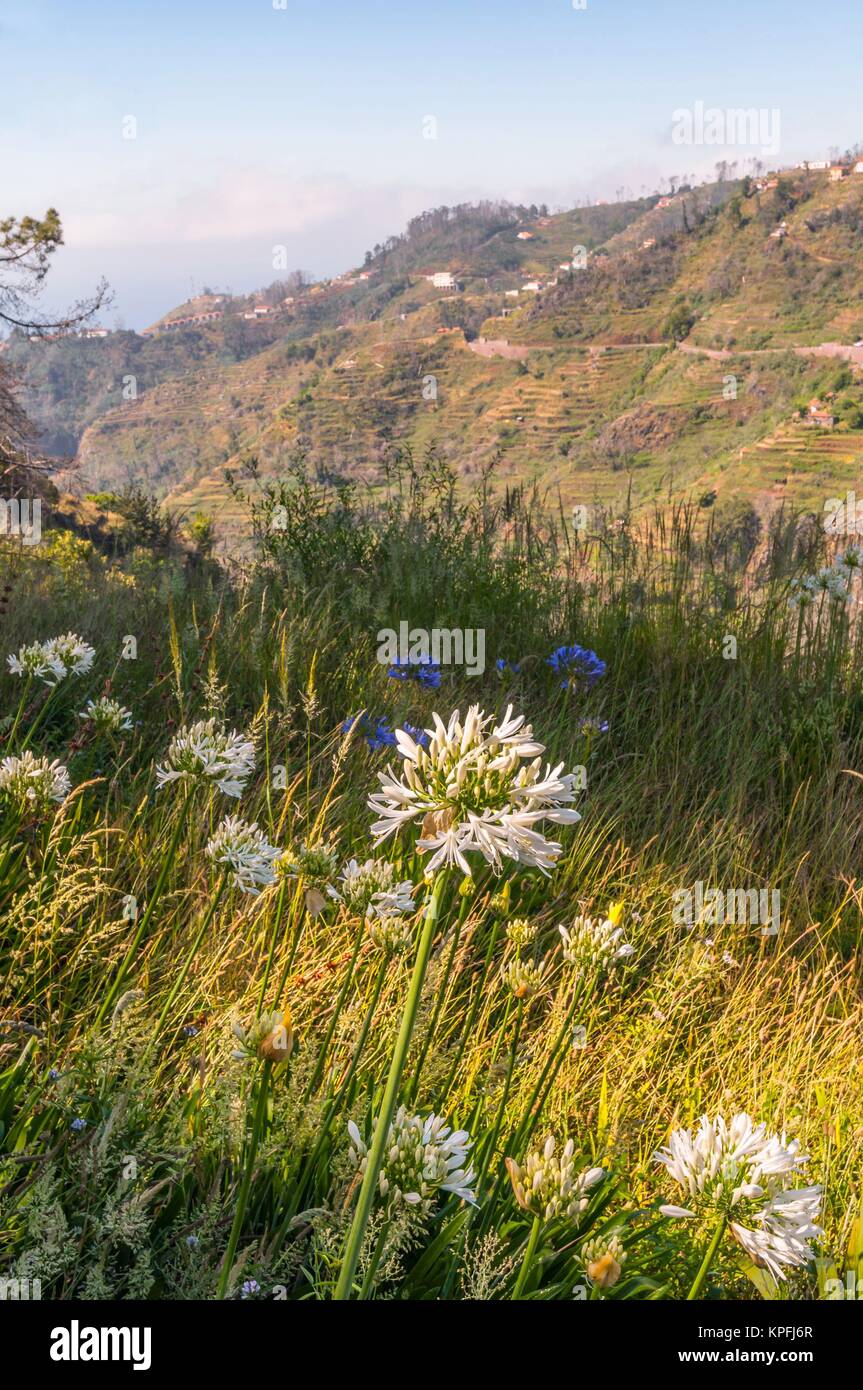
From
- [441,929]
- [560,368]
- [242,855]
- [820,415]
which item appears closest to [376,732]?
[441,929]

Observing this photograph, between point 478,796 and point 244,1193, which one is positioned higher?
point 478,796

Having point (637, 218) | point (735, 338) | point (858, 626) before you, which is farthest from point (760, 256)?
point (858, 626)

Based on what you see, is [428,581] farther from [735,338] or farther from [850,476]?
[735,338]

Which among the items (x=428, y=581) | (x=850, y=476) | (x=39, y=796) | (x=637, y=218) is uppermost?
(x=637, y=218)

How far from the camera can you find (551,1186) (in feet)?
3.44

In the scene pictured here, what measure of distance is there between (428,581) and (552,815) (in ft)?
13.3

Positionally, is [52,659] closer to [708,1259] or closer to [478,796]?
[478,796]

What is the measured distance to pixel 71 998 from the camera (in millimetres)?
2076

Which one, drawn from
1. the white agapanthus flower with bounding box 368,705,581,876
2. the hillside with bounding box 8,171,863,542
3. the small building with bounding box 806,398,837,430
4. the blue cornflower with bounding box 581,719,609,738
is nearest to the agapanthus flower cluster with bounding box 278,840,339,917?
the white agapanthus flower with bounding box 368,705,581,876

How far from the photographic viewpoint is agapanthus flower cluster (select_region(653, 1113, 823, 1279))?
0.99 meters

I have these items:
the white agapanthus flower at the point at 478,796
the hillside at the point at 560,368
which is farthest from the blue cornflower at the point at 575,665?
the hillside at the point at 560,368

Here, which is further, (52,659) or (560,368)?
(560,368)

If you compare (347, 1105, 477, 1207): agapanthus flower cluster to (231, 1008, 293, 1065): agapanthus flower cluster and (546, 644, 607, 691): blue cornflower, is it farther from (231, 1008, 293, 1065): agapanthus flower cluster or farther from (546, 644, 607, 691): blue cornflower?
(546, 644, 607, 691): blue cornflower

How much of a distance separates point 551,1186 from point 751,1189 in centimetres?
22
